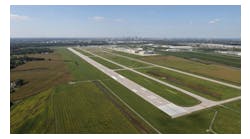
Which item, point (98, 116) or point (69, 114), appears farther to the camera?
point (69, 114)

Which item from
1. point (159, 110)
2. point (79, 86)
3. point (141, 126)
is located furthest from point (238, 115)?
point (79, 86)

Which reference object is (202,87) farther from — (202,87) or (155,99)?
(155,99)

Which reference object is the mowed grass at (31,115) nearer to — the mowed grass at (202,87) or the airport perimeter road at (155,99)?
the airport perimeter road at (155,99)

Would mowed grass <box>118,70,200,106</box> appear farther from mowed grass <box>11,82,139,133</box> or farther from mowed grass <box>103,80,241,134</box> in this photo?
mowed grass <box>11,82,139,133</box>

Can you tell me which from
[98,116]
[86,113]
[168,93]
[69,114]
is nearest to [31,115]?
[69,114]

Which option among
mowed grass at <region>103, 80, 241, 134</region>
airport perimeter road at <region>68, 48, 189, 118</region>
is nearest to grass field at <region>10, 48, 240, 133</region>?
mowed grass at <region>103, 80, 241, 134</region>

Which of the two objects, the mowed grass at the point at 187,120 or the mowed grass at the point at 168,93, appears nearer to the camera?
the mowed grass at the point at 187,120

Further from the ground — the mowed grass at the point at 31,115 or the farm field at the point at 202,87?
the farm field at the point at 202,87

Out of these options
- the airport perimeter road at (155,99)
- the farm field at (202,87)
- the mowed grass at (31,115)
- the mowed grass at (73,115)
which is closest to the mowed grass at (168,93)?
the airport perimeter road at (155,99)
